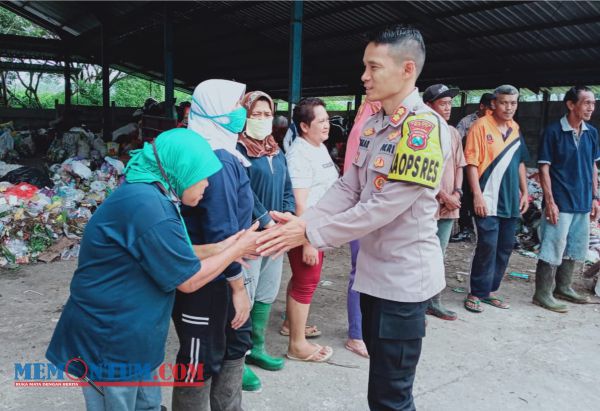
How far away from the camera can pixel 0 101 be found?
19375 mm

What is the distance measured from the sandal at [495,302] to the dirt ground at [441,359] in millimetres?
66

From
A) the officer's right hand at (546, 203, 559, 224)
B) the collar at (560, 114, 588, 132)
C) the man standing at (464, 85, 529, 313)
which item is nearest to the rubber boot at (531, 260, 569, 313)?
the officer's right hand at (546, 203, 559, 224)

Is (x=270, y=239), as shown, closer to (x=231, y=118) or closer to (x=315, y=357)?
(x=231, y=118)

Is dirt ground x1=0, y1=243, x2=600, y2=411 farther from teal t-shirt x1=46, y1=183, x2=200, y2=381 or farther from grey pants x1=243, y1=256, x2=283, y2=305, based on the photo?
teal t-shirt x1=46, y1=183, x2=200, y2=381

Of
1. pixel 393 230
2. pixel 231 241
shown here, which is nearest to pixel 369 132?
pixel 393 230

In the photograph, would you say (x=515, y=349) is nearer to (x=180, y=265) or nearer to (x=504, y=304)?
(x=504, y=304)

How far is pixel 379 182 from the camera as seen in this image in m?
1.75

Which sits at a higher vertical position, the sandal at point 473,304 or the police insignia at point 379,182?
the police insignia at point 379,182

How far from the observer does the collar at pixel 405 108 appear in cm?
173

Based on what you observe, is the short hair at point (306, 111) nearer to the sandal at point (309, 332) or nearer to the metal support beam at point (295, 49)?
the sandal at point (309, 332)

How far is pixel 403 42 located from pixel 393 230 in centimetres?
68

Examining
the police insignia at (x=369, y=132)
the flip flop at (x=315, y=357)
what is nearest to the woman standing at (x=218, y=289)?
the police insignia at (x=369, y=132)

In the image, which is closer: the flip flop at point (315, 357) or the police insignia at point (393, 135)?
the police insignia at point (393, 135)

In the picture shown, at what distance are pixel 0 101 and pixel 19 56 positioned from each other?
384cm
